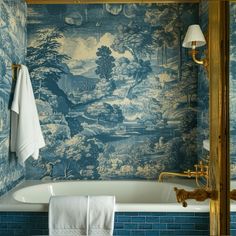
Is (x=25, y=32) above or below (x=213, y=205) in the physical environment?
above

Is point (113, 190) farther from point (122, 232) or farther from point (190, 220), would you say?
point (190, 220)

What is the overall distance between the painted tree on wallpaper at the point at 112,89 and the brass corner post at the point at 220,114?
7.16 feet

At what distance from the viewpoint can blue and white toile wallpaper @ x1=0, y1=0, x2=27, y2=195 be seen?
227 centimetres

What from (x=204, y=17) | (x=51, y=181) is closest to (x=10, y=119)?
(x=51, y=181)

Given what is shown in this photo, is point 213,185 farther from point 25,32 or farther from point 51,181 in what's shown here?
point 25,32

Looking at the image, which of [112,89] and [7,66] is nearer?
[7,66]

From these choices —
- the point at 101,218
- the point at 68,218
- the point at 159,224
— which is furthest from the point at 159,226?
the point at 68,218

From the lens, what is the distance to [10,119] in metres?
2.47

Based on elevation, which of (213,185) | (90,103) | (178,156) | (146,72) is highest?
(146,72)

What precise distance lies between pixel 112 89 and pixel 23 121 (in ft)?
2.91

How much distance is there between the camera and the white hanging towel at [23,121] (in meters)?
2.37

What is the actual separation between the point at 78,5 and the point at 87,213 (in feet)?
6.45

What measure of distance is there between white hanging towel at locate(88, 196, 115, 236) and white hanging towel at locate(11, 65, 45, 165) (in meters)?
0.84

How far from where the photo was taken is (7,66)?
236 cm
